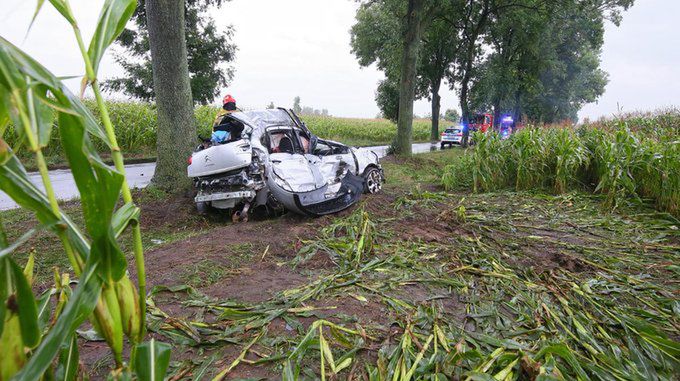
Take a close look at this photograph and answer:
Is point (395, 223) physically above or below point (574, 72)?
below

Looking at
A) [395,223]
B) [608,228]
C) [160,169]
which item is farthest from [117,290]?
[160,169]

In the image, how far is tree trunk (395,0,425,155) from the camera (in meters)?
13.9

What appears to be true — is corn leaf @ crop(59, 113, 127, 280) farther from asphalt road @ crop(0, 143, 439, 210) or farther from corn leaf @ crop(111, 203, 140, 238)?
asphalt road @ crop(0, 143, 439, 210)

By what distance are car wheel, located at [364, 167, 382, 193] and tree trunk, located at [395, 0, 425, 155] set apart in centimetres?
636

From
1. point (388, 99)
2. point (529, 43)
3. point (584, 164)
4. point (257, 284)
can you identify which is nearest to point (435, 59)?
point (388, 99)

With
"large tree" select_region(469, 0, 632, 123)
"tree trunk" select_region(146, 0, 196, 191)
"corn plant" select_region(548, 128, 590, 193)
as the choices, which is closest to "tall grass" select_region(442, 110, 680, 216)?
"corn plant" select_region(548, 128, 590, 193)

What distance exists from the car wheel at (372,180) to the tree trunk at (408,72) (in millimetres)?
6359

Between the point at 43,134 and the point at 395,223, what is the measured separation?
13.8 feet

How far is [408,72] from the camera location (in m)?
14.3

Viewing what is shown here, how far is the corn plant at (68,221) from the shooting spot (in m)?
0.91

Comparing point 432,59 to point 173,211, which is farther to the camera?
point 432,59

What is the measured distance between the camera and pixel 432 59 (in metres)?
26.6

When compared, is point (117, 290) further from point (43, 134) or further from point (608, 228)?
point (608, 228)

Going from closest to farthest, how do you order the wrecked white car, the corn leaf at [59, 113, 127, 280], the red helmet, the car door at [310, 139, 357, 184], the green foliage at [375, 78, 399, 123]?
the corn leaf at [59, 113, 127, 280]
the wrecked white car
the car door at [310, 139, 357, 184]
the red helmet
the green foliage at [375, 78, 399, 123]
